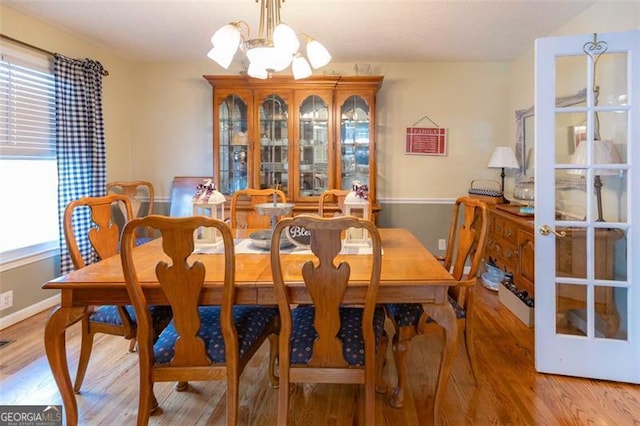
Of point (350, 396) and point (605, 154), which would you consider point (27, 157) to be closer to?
point (350, 396)

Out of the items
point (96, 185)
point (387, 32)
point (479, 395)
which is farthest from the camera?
point (96, 185)

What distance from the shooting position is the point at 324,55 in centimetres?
216

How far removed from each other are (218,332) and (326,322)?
0.48 m

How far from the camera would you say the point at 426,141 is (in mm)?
4293

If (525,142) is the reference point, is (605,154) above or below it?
below

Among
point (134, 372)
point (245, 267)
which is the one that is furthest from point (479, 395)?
point (134, 372)

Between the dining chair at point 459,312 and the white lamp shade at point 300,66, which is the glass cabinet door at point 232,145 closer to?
the white lamp shade at point 300,66

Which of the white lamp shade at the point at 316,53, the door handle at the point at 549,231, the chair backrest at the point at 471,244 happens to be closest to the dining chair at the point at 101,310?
the white lamp shade at the point at 316,53

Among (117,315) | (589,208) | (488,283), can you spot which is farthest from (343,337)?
(488,283)

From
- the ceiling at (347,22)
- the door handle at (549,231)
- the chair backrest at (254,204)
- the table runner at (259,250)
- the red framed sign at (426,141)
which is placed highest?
the ceiling at (347,22)

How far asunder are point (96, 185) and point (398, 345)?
311 cm

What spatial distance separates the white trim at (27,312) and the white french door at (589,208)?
3653 mm

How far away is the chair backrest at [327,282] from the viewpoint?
1.42 metres

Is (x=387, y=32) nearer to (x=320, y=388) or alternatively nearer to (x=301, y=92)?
(x=301, y=92)
